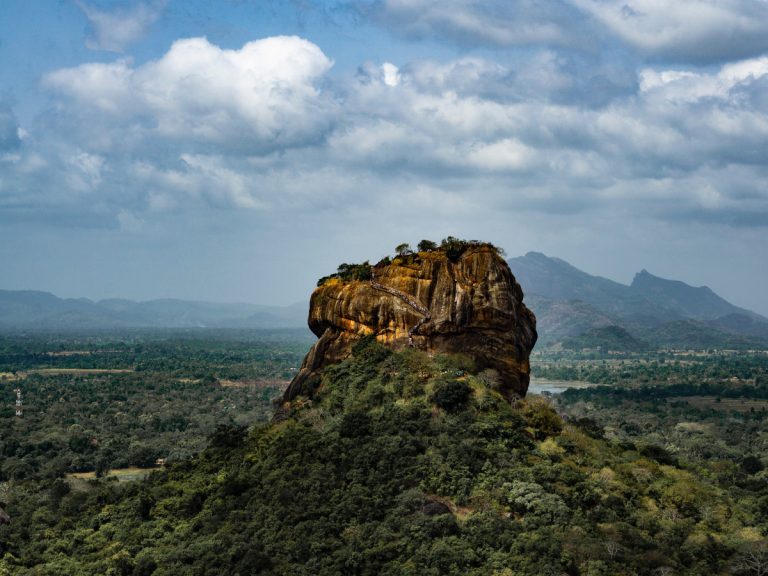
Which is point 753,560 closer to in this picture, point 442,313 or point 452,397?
point 452,397

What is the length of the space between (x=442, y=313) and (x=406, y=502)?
15.7 metres

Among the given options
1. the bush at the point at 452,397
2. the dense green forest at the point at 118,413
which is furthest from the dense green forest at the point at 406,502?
the dense green forest at the point at 118,413

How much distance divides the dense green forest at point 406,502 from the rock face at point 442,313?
1.60 m

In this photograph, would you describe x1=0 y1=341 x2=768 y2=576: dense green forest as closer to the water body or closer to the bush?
the bush

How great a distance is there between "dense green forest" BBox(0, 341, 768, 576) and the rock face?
1605mm

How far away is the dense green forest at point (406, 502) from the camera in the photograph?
36219 mm

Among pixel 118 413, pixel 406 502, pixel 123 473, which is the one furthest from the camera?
pixel 118 413

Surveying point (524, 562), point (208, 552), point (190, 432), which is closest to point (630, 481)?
point (524, 562)

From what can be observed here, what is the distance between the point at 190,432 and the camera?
110 meters

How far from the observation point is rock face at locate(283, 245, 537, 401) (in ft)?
170

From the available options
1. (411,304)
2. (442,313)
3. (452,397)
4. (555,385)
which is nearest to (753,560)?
(452,397)

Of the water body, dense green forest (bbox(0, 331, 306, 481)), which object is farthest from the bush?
the water body

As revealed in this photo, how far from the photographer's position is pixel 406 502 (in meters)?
39.2

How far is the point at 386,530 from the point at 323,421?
1343 cm
